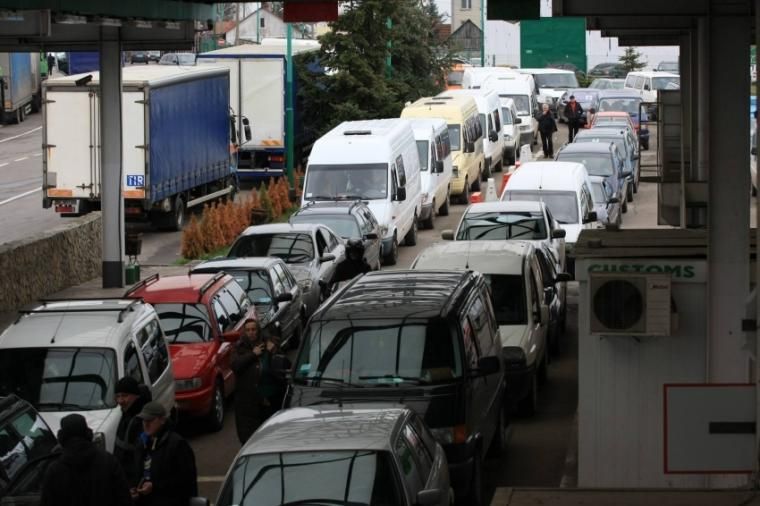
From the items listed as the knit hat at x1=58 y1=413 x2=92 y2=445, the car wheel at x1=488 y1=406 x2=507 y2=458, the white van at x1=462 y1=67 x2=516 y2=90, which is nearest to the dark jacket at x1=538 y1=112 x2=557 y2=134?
the white van at x1=462 y1=67 x2=516 y2=90

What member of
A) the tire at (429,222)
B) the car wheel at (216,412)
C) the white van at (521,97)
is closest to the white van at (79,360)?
the car wheel at (216,412)

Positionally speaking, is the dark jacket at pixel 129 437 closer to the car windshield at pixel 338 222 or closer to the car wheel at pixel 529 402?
the car wheel at pixel 529 402

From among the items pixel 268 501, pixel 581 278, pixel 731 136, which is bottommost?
pixel 268 501

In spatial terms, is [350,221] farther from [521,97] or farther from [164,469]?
[521,97]

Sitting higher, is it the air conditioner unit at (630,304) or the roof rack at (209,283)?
the air conditioner unit at (630,304)

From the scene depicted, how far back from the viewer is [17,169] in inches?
1940

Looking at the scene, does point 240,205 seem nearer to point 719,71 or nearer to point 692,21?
point 692,21

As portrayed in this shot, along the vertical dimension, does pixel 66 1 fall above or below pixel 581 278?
above

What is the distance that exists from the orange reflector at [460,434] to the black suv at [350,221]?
13.6 metres

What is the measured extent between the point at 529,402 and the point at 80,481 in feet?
26.9

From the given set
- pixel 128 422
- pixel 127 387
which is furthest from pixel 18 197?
pixel 127 387

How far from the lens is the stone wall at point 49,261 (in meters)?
24.3

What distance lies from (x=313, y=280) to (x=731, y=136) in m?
11.7

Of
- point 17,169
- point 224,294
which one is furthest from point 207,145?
point 224,294
